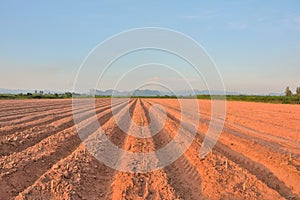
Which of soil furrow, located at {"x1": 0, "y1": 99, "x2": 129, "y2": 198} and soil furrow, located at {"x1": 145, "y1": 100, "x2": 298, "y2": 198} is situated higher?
soil furrow, located at {"x1": 0, "y1": 99, "x2": 129, "y2": 198}

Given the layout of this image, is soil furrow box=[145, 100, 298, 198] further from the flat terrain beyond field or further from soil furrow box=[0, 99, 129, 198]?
soil furrow box=[0, 99, 129, 198]

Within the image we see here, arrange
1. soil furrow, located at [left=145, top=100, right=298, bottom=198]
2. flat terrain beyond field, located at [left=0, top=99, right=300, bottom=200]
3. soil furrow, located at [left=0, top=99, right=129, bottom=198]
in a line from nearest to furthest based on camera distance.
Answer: flat terrain beyond field, located at [left=0, top=99, right=300, bottom=200] < soil furrow, located at [left=0, top=99, right=129, bottom=198] < soil furrow, located at [left=145, top=100, right=298, bottom=198]

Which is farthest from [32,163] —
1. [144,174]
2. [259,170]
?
[259,170]

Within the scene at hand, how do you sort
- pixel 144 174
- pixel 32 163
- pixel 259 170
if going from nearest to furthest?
1. pixel 144 174
2. pixel 32 163
3. pixel 259 170

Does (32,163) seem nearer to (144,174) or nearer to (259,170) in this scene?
(144,174)

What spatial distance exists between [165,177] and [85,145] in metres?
3.97

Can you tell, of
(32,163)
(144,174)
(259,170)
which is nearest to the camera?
(144,174)

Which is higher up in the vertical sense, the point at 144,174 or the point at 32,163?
the point at 32,163

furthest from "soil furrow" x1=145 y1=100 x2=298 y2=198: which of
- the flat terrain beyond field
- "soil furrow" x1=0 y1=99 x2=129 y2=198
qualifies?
"soil furrow" x1=0 y1=99 x2=129 y2=198

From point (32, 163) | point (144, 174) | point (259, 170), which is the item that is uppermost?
point (32, 163)

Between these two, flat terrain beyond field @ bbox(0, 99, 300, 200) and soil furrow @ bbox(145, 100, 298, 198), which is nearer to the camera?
flat terrain beyond field @ bbox(0, 99, 300, 200)

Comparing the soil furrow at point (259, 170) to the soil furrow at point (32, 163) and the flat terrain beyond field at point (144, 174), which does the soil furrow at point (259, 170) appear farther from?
the soil furrow at point (32, 163)

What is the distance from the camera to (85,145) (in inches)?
391

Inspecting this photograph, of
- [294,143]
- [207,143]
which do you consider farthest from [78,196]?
[294,143]
